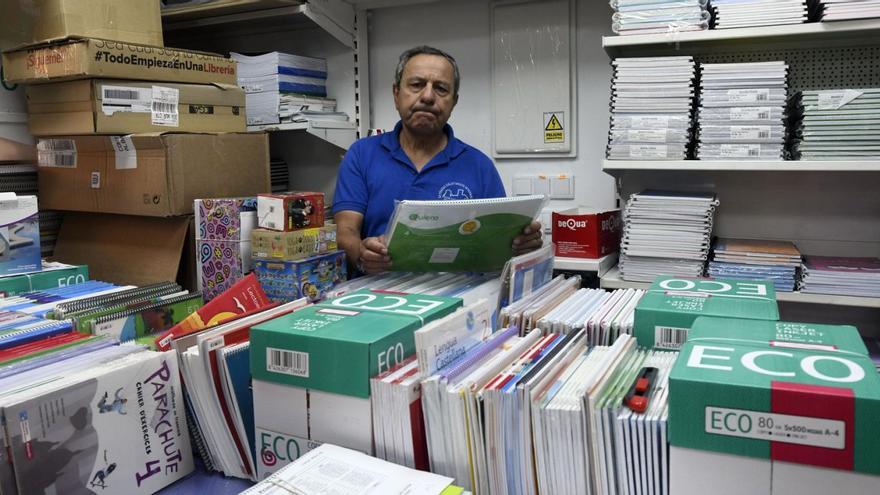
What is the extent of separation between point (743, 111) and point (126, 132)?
2.07 m

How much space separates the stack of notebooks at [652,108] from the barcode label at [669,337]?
4.01ft

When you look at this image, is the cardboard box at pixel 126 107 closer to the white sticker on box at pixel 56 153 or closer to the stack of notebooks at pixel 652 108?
the white sticker on box at pixel 56 153

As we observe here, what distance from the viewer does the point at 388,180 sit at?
2303 mm

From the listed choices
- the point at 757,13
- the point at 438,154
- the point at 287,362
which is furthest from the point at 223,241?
the point at 757,13

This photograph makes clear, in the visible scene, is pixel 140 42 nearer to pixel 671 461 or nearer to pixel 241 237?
pixel 241 237

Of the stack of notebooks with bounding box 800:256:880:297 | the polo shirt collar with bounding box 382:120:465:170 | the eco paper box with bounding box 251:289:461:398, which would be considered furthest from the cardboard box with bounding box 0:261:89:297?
the stack of notebooks with bounding box 800:256:880:297

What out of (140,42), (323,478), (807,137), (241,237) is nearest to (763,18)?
(807,137)

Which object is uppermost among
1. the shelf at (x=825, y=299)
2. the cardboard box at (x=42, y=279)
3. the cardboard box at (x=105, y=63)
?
the cardboard box at (x=105, y=63)

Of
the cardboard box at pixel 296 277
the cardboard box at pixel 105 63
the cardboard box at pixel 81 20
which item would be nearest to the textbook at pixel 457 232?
the cardboard box at pixel 296 277

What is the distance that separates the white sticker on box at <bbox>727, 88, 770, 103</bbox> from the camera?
2.08m

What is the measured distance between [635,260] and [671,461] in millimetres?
1623

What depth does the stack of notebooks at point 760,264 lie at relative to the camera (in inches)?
82.9

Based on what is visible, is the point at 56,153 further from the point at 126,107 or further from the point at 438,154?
the point at 438,154

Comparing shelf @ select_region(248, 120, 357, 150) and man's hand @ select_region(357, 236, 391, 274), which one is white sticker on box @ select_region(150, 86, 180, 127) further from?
man's hand @ select_region(357, 236, 391, 274)
